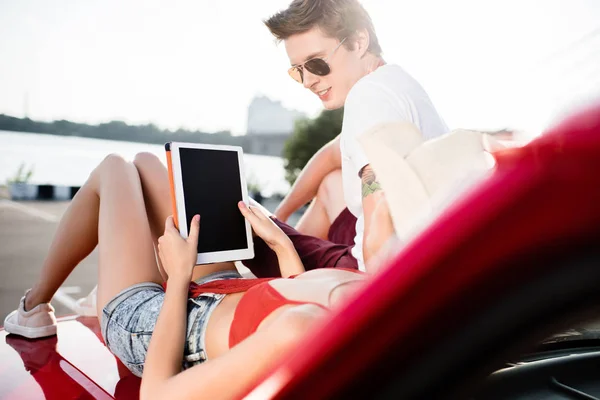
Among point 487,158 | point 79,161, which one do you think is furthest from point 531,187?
point 79,161

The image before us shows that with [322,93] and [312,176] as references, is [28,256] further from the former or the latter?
[322,93]

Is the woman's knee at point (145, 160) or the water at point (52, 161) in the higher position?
the woman's knee at point (145, 160)

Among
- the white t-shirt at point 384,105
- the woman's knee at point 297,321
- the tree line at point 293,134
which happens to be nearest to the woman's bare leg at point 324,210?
the white t-shirt at point 384,105

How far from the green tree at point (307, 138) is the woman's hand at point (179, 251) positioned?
1323 centimetres

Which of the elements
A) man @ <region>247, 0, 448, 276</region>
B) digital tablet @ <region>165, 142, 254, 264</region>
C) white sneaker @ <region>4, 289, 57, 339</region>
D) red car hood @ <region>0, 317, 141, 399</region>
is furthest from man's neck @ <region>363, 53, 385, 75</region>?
white sneaker @ <region>4, 289, 57, 339</region>

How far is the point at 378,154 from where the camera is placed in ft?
2.26

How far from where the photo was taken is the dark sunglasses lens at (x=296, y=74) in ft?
5.39

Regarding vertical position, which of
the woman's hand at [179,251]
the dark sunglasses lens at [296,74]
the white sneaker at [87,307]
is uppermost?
the dark sunglasses lens at [296,74]

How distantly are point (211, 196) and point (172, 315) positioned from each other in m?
0.46

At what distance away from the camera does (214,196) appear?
4.95ft

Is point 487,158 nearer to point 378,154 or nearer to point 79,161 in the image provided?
point 378,154

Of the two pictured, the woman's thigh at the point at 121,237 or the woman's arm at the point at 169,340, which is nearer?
the woman's arm at the point at 169,340

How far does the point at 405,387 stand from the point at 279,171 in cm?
1622

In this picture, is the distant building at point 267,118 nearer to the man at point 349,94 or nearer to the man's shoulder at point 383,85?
the man at point 349,94
